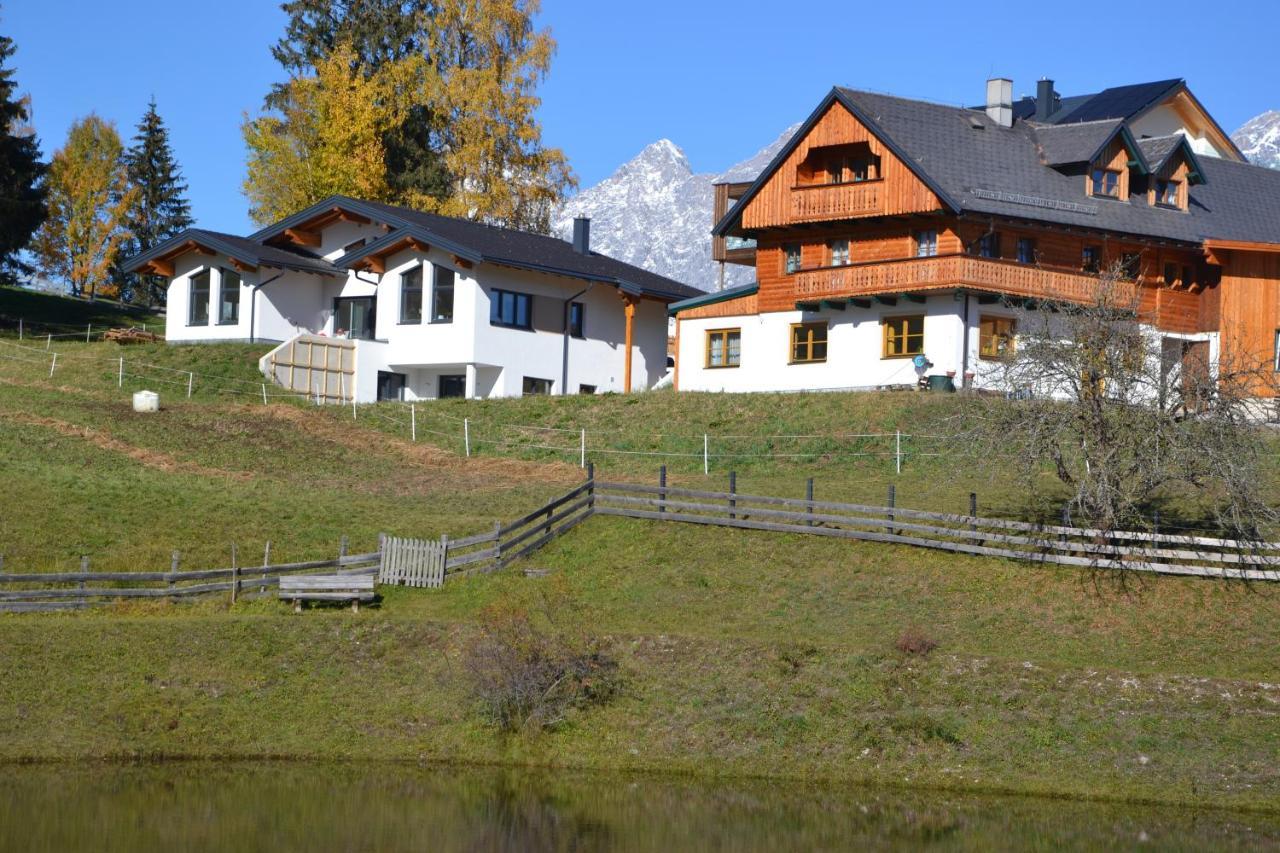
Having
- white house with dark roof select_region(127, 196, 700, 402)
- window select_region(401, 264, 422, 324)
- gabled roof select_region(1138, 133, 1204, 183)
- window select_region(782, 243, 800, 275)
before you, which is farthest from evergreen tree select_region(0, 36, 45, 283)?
gabled roof select_region(1138, 133, 1204, 183)

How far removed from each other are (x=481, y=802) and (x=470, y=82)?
170ft

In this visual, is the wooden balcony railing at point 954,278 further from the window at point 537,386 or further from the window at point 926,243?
the window at point 537,386

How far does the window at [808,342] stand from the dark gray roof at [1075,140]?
10.1 m

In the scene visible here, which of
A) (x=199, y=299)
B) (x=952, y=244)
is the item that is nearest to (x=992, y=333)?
(x=952, y=244)

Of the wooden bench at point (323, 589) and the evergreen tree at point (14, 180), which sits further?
the evergreen tree at point (14, 180)

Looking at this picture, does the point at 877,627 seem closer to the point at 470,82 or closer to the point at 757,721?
the point at 757,721

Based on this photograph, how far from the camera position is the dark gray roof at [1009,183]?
53500 mm

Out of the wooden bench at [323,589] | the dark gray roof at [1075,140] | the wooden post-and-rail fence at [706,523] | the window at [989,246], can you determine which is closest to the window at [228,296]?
the window at [989,246]

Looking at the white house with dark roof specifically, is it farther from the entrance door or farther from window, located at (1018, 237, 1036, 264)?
window, located at (1018, 237, 1036, 264)

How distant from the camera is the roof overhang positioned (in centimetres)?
5197

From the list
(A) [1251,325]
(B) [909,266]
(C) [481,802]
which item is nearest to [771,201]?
(B) [909,266]

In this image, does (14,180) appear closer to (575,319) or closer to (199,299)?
(199,299)

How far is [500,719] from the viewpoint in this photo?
2717 centimetres

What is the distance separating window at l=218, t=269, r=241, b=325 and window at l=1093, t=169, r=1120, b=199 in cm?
3179
